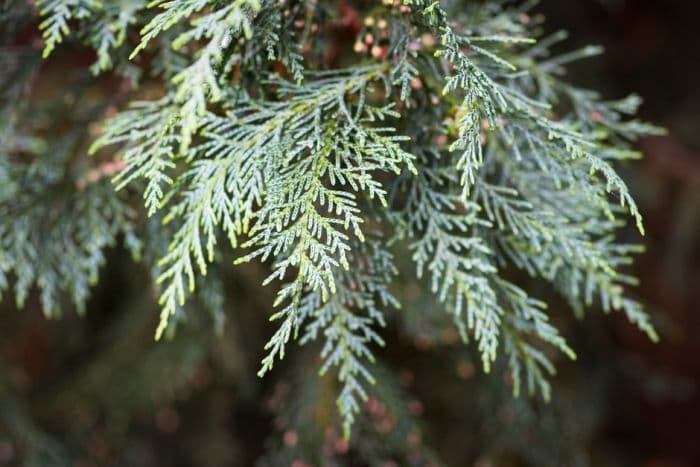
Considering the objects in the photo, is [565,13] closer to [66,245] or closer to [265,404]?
[265,404]

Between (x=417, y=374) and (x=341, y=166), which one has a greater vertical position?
(x=341, y=166)

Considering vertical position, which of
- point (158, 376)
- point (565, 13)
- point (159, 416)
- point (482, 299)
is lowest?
point (159, 416)

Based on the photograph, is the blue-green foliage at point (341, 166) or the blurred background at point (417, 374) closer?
the blue-green foliage at point (341, 166)

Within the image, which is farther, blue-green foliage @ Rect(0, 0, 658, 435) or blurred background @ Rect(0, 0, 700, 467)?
blurred background @ Rect(0, 0, 700, 467)

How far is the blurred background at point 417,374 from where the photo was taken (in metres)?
2.16

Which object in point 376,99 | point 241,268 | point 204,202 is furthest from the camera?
point 241,268

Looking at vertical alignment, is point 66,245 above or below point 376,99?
below

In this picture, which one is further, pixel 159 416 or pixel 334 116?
pixel 159 416

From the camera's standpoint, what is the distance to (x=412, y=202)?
3.79 ft

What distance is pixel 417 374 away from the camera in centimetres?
279

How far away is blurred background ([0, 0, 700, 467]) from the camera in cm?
216

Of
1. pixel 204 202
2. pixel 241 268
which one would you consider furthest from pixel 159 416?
pixel 204 202

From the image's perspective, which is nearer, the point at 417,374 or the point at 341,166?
the point at 341,166

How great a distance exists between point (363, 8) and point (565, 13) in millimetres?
1534
